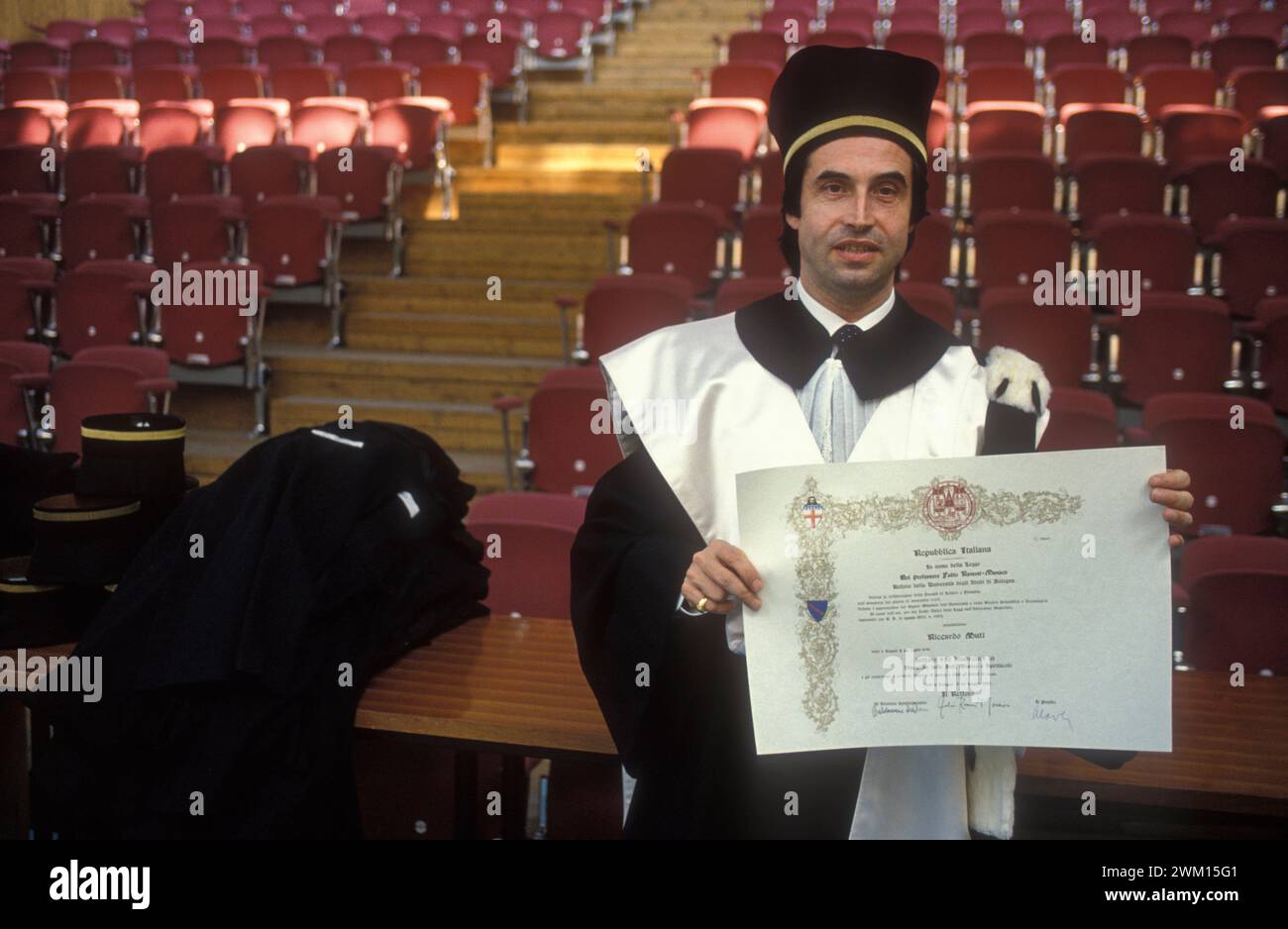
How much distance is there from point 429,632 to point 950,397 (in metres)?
1.11

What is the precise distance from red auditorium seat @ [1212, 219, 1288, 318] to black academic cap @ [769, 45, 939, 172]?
4.67 meters

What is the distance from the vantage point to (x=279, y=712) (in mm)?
1961

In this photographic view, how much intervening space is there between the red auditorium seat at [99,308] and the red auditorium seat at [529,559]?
3897 mm

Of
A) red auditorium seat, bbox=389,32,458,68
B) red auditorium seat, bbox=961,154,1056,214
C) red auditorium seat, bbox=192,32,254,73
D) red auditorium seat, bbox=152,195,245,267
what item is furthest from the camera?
red auditorium seat, bbox=192,32,254,73

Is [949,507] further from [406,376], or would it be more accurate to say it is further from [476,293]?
[476,293]

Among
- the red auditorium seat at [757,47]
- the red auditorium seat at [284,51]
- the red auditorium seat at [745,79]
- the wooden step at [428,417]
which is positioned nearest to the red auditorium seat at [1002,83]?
the red auditorium seat at [745,79]

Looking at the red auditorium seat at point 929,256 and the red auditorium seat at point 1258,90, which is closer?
the red auditorium seat at point 929,256

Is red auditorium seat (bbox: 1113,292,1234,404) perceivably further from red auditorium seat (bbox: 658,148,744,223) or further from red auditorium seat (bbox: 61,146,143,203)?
red auditorium seat (bbox: 61,146,143,203)

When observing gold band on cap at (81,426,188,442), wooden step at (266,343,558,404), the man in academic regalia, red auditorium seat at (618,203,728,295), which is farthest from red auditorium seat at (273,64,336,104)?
the man in academic regalia

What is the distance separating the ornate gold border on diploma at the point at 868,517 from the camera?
140 centimetres

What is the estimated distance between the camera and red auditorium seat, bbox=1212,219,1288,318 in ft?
18.3

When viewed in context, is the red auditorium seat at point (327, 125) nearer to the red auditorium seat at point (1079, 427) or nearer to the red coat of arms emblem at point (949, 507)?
the red auditorium seat at point (1079, 427)

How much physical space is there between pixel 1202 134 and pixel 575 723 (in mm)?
6436
